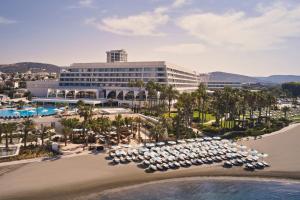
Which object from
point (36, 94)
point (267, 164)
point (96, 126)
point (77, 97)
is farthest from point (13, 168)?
point (36, 94)

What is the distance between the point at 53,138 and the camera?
76438 mm

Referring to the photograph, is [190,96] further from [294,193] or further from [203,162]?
[294,193]

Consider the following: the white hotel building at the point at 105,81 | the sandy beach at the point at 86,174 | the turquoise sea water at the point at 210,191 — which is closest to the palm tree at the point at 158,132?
the sandy beach at the point at 86,174

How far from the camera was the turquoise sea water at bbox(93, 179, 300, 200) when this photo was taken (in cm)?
4897

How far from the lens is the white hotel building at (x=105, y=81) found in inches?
5655

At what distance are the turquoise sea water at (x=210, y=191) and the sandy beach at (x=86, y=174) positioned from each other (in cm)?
256

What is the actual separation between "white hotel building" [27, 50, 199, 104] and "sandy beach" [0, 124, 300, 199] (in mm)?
76254

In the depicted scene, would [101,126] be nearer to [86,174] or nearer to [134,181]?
[86,174]

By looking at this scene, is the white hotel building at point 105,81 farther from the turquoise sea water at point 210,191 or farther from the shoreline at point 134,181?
the turquoise sea water at point 210,191

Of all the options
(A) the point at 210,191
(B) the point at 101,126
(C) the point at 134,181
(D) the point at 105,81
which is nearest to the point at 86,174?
(C) the point at 134,181

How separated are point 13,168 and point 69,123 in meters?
18.0

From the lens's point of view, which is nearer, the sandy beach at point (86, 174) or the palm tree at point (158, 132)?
the sandy beach at point (86, 174)

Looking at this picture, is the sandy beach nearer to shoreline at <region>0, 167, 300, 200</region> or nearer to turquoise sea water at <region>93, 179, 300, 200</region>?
shoreline at <region>0, 167, 300, 200</region>

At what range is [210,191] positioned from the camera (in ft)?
169
